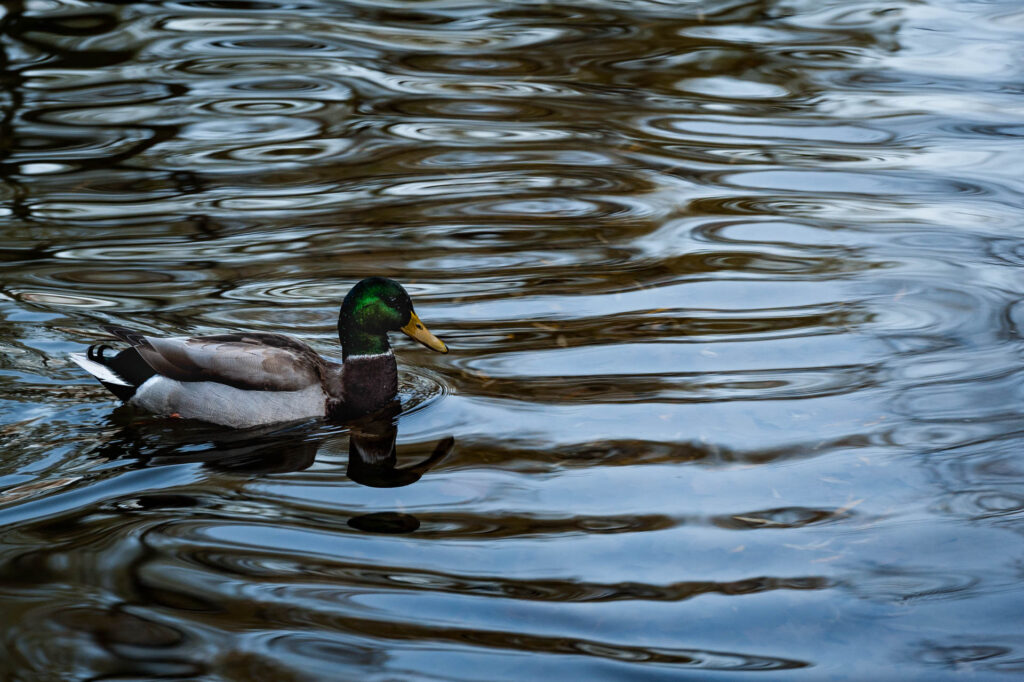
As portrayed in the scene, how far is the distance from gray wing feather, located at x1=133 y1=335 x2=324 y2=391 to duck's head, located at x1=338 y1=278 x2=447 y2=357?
8.6 inches

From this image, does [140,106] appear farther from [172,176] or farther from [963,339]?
[963,339]

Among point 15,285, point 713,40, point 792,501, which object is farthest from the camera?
point 713,40

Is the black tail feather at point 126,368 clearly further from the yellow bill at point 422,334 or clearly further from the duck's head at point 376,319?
the yellow bill at point 422,334

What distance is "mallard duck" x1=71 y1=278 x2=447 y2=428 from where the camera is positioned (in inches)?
216

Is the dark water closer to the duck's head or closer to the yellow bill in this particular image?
the yellow bill

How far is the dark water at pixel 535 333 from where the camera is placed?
3.87 metres

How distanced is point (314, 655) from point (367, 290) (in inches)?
95.8

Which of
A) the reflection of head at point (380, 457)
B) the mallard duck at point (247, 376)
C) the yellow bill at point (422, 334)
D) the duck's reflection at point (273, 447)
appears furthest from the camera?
the yellow bill at point (422, 334)

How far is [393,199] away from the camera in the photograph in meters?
8.15

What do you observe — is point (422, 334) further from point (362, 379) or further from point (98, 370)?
point (98, 370)

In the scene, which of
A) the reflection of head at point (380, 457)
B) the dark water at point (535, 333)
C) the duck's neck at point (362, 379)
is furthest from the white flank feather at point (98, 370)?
the reflection of head at point (380, 457)

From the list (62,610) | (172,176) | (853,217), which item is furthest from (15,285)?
(853,217)

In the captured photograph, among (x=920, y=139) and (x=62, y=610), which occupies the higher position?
(x=920, y=139)

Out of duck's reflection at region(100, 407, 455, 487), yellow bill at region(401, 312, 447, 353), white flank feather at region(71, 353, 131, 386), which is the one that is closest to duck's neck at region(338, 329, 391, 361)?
yellow bill at region(401, 312, 447, 353)
